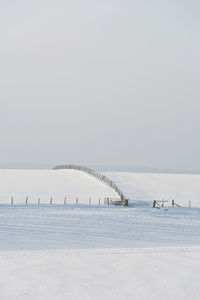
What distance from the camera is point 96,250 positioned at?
1845 centimetres

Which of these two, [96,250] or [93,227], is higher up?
[96,250]

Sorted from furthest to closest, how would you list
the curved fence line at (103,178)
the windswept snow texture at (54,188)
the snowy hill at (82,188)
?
the snowy hill at (82,188) → the windswept snow texture at (54,188) → the curved fence line at (103,178)

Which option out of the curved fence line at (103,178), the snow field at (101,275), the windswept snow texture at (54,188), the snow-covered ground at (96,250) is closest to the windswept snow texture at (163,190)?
the snow-covered ground at (96,250)

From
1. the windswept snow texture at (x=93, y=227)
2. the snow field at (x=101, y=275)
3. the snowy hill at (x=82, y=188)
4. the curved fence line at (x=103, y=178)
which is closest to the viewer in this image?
the snow field at (x=101, y=275)

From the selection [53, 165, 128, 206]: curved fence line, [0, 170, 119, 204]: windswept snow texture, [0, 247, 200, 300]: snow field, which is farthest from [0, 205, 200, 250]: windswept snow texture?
[0, 170, 119, 204]: windswept snow texture

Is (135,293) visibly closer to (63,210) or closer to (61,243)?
(61,243)

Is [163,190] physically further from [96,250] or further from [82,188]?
[96,250]

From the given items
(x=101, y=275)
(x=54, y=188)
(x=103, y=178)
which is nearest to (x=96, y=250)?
(x=101, y=275)

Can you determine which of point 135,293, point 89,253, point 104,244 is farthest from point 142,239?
point 135,293

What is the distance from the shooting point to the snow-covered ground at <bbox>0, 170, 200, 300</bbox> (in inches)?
509

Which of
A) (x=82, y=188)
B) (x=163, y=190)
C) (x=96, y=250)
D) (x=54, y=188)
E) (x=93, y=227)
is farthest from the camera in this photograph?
(x=163, y=190)

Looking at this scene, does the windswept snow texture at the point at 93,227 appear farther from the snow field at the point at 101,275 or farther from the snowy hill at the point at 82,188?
the snowy hill at the point at 82,188

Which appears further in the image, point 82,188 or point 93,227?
point 82,188

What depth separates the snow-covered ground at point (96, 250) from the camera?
1292 centimetres
